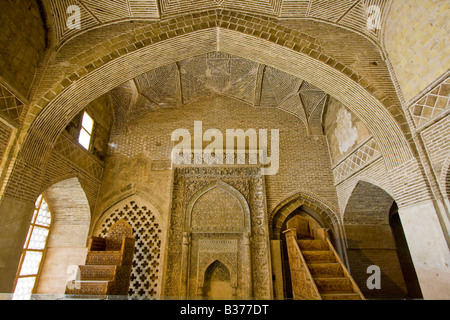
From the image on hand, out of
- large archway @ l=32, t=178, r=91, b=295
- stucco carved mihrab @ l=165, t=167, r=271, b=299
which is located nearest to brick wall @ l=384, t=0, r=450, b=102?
stucco carved mihrab @ l=165, t=167, r=271, b=299

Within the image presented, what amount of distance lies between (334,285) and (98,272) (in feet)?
14.3

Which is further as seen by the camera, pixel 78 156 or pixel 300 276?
pixel 78 156

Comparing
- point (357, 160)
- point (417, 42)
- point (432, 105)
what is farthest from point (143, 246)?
point (417, 42)

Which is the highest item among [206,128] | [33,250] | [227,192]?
[206,128]

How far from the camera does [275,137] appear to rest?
8008 millimetres

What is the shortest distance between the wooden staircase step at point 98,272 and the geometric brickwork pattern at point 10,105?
298cm

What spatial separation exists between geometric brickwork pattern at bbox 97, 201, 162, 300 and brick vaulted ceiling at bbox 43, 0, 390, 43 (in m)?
4.58

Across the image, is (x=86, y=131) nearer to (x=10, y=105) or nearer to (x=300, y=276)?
(x=10, y=105)

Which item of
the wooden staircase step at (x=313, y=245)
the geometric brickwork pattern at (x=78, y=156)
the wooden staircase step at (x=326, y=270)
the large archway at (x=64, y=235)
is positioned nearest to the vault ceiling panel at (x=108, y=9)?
the geometric brickwork pattern at (x=78, y=156)

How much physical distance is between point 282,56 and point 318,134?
351cm

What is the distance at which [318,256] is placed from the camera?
211 inches

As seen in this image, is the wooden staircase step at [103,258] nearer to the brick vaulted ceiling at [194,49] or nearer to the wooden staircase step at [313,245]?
the brick vaulted ceiling at [194,49]

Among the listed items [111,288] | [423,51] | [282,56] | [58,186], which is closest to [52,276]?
[58,186]

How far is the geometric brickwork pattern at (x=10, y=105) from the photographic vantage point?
13.5 feet
